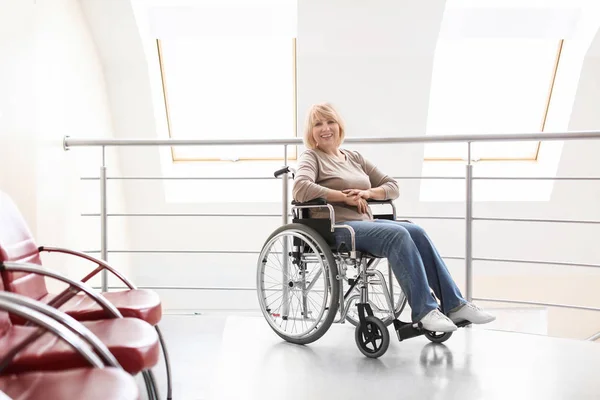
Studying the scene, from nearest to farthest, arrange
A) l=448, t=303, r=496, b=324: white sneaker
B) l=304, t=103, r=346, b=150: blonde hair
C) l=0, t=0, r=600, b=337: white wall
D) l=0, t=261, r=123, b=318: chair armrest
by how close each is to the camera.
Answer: l=0, t=261, r=123, b=318: chair armrest < l=448, t=303, r=496, b=324: white sneaker < l=304, t=103, r=346, b=150: blonde hair < l=0, t=0, r=600, b=337: white wall

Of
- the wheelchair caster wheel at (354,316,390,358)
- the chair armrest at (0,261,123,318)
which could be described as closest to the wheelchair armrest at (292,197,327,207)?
the wheelchair caster wheel at (354,316,390,358)

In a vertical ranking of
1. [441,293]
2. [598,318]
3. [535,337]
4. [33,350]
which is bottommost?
Result: [598,318]

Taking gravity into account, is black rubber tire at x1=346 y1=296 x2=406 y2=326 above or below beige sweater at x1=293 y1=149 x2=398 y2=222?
below

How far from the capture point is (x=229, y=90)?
14.1ft

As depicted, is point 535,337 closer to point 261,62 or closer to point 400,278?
point 400,278

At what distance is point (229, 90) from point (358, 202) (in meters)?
2.18

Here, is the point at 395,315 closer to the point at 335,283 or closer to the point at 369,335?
the point at 369,335

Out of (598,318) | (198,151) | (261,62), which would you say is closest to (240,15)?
(261,62)

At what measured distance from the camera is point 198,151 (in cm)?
440

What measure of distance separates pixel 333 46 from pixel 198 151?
132 centimetres

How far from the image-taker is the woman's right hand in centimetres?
236

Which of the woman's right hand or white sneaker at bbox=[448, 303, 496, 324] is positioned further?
the woman's right hand

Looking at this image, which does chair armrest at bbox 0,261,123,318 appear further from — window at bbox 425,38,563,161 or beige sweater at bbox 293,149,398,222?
window at bbox 425,38,563,161

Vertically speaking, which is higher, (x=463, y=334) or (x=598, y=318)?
(x=463, y=334)
